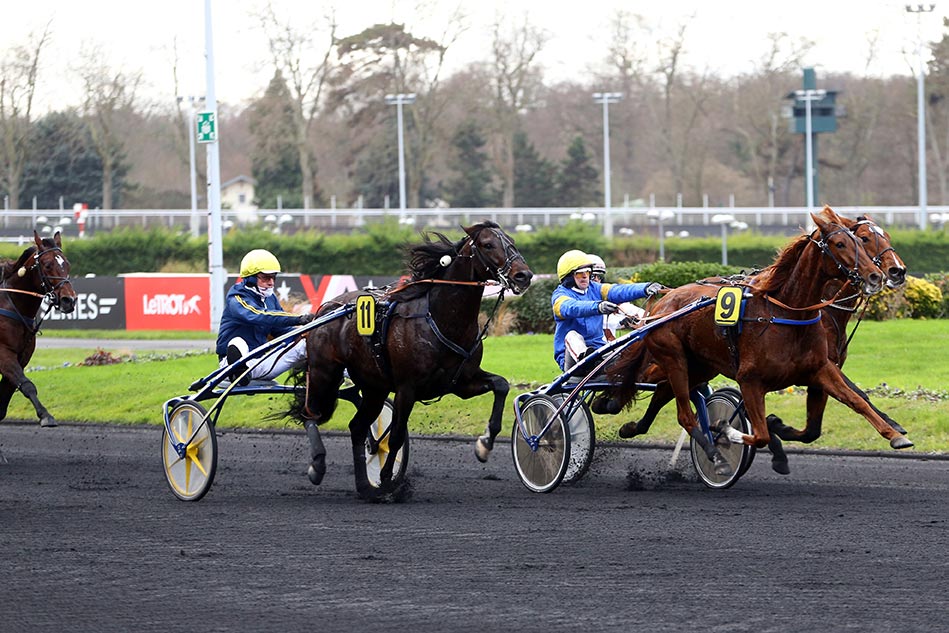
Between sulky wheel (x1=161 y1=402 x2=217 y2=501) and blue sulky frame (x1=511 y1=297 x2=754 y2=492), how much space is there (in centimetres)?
176

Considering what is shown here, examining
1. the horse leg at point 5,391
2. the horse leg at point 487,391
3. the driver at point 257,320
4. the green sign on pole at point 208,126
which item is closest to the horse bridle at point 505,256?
the horse leg at point 487,391

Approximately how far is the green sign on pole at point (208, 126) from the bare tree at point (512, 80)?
22048mm

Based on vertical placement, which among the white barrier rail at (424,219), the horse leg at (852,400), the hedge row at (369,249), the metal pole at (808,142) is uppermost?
the metal pole at (808,142)

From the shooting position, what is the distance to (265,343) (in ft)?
28.2

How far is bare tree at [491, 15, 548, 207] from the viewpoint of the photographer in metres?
40.9

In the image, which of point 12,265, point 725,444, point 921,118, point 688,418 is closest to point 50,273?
point 12,265

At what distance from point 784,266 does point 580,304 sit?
1339 mm

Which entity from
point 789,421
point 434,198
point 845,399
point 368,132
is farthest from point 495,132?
point 845,399

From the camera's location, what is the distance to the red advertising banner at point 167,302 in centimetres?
2495

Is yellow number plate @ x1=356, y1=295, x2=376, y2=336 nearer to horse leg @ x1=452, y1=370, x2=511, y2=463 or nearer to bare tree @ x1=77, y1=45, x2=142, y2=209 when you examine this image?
horse leg @ x1=452, y1=370, x2=511, y2=463

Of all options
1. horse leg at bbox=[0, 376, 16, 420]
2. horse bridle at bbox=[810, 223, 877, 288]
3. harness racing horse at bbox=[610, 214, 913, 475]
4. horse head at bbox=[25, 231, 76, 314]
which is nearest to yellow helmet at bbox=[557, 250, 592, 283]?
harness racing horse at bbox=[610, 214, 913, 475]

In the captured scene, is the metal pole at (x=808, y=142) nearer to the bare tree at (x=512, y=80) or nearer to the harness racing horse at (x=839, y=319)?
the bare tree at (x=512, y=80)

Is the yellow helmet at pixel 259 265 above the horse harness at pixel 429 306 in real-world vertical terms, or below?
above

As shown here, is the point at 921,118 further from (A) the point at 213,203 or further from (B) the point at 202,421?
(B) the point at 202,421
